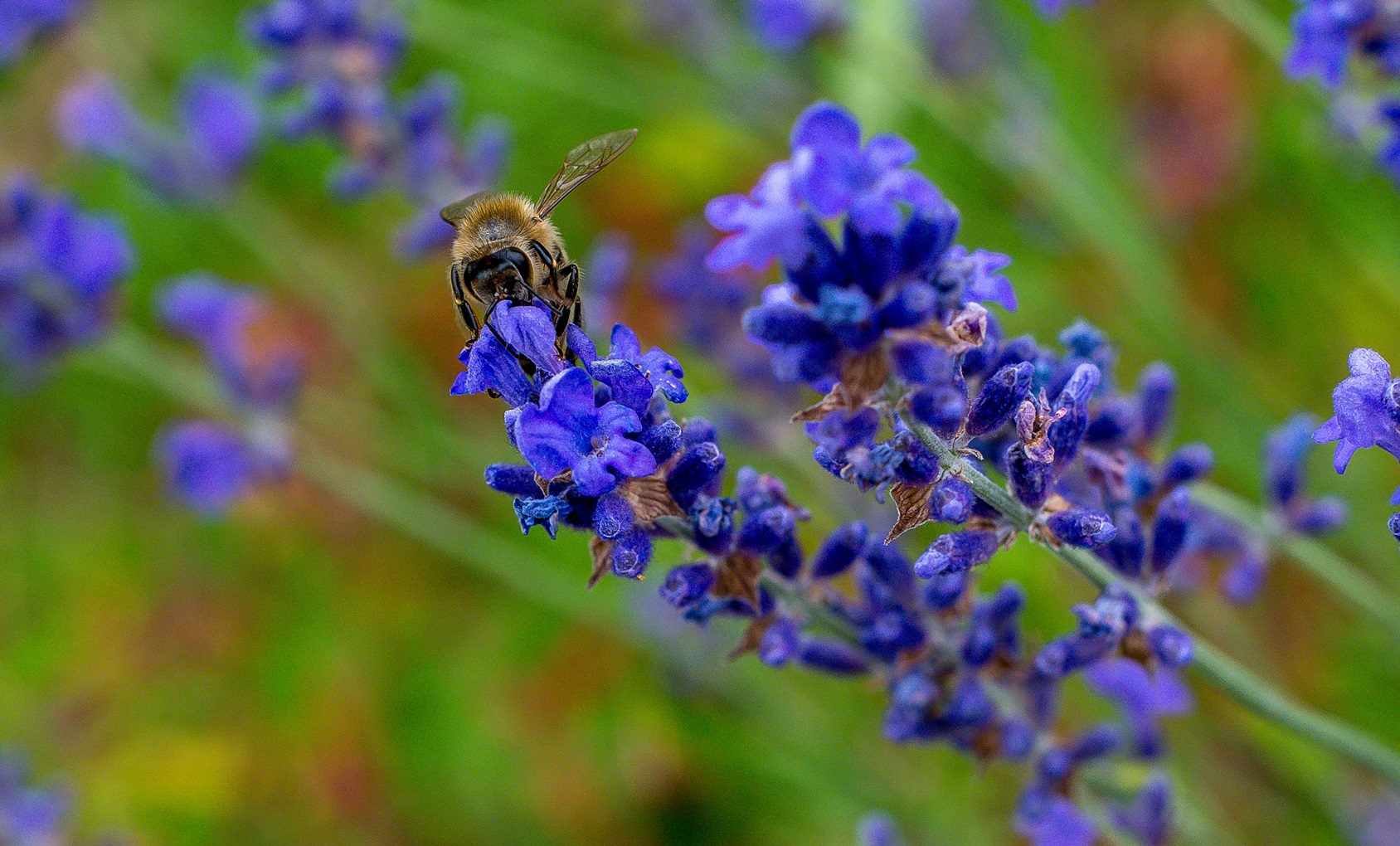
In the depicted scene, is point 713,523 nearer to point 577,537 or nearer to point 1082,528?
point 1082,528

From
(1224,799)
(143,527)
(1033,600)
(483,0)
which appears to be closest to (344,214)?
(483,0)

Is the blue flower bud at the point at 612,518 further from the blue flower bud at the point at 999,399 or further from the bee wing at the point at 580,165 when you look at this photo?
the bee wing at the point at 580,165

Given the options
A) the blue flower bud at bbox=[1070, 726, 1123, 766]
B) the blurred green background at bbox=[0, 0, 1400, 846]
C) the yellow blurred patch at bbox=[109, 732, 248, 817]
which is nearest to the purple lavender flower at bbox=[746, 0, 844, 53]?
the blurred green background at bbox=[0, 0, 1400, 846]

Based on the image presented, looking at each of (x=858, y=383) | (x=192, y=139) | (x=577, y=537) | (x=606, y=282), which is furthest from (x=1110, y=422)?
(x=192, y=139)

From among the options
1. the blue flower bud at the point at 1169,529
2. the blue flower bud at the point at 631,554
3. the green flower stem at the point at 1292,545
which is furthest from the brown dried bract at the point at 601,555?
the green flower stem at the point at 1292,545

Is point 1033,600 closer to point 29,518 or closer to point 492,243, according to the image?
point 492,243

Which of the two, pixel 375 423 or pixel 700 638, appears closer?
pixel 700 638
